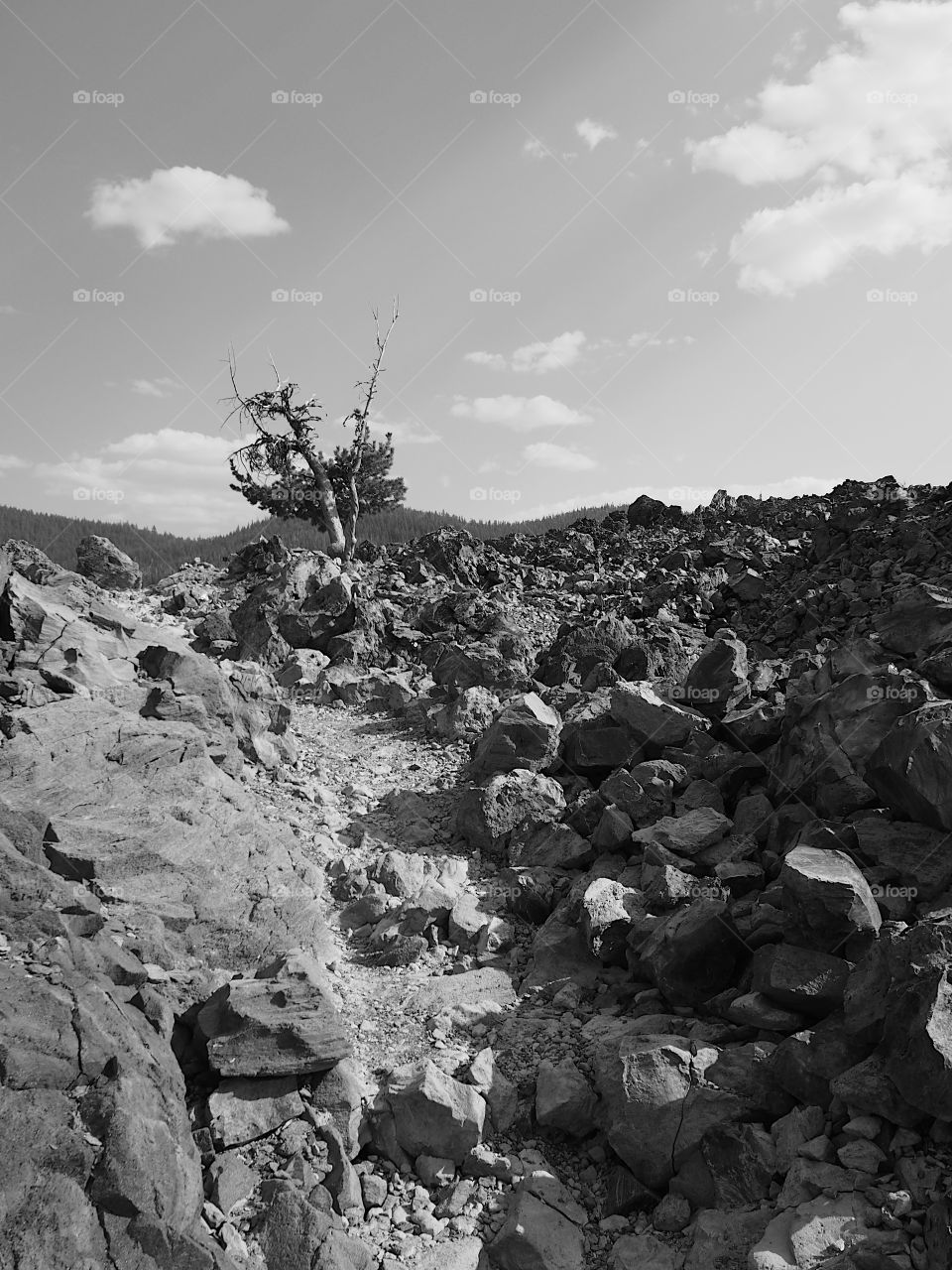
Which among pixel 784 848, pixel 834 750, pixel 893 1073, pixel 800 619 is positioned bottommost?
pixel 893 1073

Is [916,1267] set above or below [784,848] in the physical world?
below

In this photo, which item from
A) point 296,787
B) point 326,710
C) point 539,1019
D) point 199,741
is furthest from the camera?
point 326,710

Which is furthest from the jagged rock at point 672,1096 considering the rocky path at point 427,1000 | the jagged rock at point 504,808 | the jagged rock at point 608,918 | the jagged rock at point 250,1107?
the jagged rock at point 504,808

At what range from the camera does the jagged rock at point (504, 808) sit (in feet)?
39.8

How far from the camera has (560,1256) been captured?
18.9 feet

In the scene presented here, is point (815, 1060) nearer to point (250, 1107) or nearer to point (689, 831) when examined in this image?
point (689, 831)

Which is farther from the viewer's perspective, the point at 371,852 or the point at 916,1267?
the point at 371,852

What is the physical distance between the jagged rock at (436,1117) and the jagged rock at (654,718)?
284 inches

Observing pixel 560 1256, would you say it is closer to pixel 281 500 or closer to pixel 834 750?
pixel 834 750

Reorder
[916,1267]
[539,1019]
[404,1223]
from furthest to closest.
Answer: [539,1019]
[404,1223]
[916,1267]

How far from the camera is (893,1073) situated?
554 centimetres

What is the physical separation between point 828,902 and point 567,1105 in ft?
9.49

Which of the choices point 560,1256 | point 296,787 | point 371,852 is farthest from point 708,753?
point 560,1256

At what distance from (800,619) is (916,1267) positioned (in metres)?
15.5
